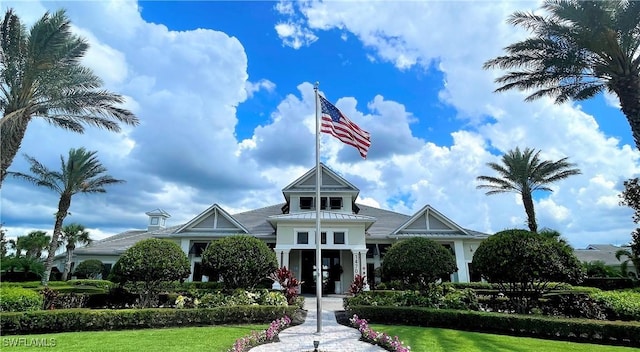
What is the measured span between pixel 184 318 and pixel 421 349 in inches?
306

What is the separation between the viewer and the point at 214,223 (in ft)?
87.2

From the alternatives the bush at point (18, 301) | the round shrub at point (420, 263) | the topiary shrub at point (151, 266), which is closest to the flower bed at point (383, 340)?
the round shrub at point (420, 263)

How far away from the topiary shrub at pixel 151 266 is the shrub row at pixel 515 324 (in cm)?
788

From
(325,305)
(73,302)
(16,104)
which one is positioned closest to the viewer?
(73,302)

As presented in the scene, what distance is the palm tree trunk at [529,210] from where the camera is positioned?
27.8 metres

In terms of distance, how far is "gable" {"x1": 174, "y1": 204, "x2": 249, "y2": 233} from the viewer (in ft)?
86.3

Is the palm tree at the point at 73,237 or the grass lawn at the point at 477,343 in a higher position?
the palm tree at the point at 73,237

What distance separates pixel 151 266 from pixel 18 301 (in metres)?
4.09

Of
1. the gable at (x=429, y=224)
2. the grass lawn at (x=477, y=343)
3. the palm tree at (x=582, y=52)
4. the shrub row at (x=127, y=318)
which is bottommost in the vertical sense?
the grass lawn at (x=477, y=343)

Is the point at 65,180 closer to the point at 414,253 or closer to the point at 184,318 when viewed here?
the point at 184,318

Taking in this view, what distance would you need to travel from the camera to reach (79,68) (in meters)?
17.0

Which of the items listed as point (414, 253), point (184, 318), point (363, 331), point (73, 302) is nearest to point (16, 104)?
point (73, 302)

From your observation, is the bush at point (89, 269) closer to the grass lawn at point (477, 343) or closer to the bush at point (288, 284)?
the bush at point (288, 284)

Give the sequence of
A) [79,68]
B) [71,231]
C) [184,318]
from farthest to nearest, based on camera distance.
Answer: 1. [71,231]
2. [79,68]
3. [184,318]
